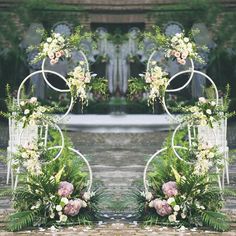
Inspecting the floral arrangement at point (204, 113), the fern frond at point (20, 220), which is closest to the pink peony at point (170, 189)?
the floral arrangement at point (204, 113)

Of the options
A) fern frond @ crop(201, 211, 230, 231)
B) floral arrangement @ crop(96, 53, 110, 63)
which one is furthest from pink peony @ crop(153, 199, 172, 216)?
floral arrangement @ crop(96, 53, 110, 63)

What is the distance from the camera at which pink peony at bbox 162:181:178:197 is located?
7927 millimetres

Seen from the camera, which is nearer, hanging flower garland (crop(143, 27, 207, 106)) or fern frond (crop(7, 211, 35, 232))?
fern frond (crop(7, 211, 35, 232))

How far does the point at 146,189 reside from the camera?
8.14 metres

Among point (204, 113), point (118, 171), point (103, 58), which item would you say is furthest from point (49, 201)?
point (103, 58)

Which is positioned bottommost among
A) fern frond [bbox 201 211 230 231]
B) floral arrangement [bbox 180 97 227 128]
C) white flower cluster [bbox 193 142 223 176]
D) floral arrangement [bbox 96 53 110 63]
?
fern frond [bbox 201 211 230 231]

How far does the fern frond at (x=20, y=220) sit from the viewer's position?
7688 mm

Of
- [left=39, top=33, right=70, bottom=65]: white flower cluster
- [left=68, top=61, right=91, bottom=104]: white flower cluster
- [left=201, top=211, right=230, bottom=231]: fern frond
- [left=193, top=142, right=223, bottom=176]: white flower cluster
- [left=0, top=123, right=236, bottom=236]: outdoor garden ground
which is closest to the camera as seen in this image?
[left=201, top=211, right=230, bottom=231]: fern frond

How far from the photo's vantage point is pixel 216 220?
7.73m

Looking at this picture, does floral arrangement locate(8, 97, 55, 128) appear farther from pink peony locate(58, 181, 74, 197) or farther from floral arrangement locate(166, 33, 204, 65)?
floral arrangement locate(166, 33, 204, 65)

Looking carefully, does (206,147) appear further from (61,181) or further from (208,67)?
(208,67)

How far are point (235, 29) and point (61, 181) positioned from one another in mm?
11894

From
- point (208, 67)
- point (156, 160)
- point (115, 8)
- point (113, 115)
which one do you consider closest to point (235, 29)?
point (208, 67)

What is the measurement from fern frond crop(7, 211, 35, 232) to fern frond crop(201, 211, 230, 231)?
1.87 meters
